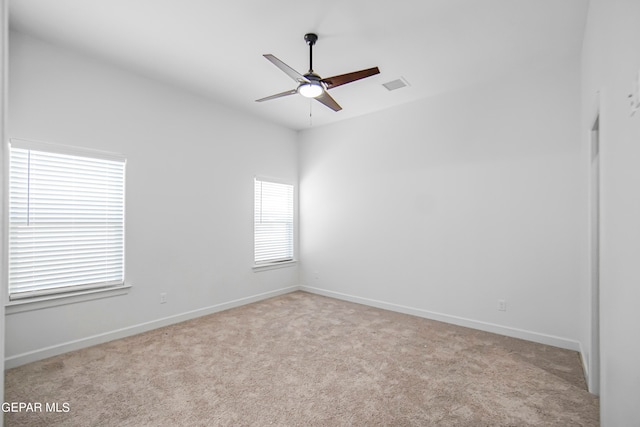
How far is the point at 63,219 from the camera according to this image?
3033 mm

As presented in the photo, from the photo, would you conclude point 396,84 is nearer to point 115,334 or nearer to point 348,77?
point 348,77

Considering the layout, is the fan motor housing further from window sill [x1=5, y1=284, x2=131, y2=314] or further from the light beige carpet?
window sill [x1=5, y1=284, x2=131, y2=314]

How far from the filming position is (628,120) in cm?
132

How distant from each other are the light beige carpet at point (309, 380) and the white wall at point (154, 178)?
36 centimetres

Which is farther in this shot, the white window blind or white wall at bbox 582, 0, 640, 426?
the white window blind

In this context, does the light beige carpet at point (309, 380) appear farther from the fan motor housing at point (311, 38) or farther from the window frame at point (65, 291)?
the fan motor housing at point (311, 38)

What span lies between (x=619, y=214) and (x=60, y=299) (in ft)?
14.1

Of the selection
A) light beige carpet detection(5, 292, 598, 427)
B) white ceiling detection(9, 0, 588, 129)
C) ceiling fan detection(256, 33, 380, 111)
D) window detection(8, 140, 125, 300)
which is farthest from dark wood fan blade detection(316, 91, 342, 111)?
light beige carpet detection(5, 292, 598, 427)

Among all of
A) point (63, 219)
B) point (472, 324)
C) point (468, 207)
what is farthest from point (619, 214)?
point (63, 219)

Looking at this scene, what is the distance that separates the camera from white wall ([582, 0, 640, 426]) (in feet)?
4.02

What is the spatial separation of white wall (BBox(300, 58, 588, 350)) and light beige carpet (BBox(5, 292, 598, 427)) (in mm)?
510

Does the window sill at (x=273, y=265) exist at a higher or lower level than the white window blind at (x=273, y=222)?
lower

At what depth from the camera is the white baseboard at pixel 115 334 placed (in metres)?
2.77

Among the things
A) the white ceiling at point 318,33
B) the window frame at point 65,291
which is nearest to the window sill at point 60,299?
the window frame at point 65,291
